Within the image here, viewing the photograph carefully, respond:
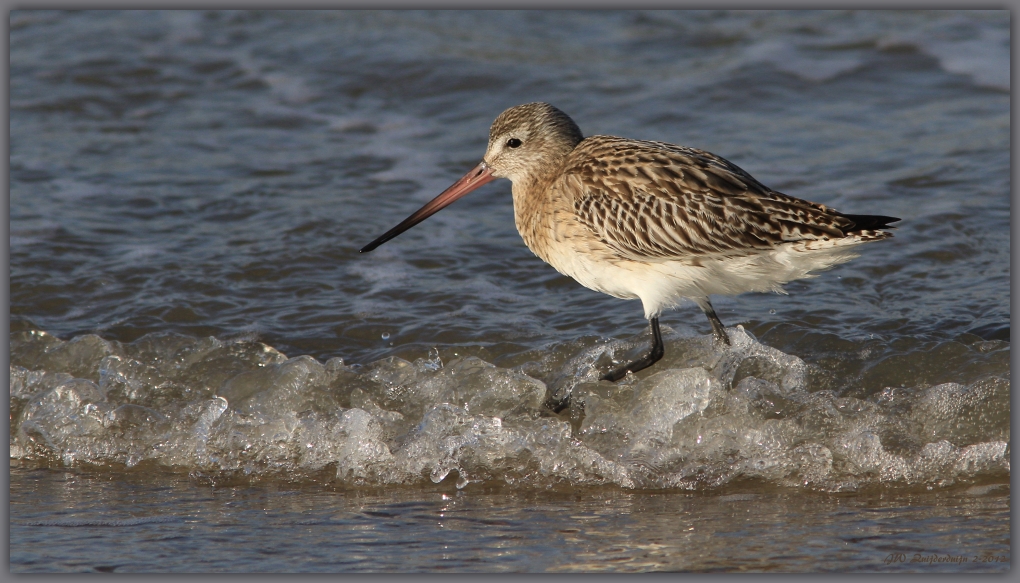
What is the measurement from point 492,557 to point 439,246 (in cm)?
441

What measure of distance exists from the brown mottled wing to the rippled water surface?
2.44 feet

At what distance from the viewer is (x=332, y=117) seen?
1177 centimetres

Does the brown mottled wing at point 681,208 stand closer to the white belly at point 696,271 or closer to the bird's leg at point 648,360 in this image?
the white belly at point 696,271

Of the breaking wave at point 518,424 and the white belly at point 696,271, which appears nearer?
the breaking wave at point 518,424

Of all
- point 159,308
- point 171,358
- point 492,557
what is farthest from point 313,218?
point 492,557

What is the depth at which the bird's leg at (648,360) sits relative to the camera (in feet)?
20.4

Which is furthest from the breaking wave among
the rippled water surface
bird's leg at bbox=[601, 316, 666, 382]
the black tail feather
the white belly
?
the black tail feather

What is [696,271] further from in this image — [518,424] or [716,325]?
[518,424]

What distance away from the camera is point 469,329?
23.2 feet

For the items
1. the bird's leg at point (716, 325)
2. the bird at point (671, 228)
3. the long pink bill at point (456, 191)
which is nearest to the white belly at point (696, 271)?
the bird at point (671, 228)

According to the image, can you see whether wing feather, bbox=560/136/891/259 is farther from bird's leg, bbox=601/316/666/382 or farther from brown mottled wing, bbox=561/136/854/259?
bird's leg, bbox=601/316/666/382

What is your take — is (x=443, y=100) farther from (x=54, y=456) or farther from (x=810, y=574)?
(x=810, y=574)

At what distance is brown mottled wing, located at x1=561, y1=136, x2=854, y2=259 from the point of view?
5574mm

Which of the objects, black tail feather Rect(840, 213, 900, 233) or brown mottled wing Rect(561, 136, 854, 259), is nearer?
black tail feather Rect(840, 213, 900, 233)
